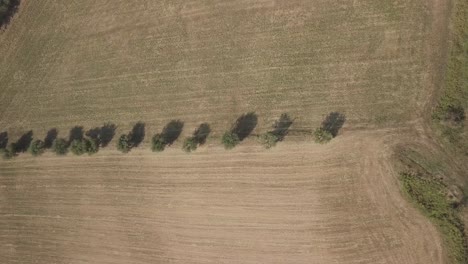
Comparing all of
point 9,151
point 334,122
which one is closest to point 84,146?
point 9,151

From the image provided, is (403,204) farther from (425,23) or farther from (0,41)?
(0,41)

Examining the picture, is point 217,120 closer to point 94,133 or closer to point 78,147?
point 94,133

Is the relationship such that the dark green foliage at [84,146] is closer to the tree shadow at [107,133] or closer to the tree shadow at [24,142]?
the tree shadow at [107,133]

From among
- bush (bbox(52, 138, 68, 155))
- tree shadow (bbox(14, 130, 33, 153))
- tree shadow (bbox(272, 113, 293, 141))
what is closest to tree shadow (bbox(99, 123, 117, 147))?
bush (bbox(52, 138, 68, 155))

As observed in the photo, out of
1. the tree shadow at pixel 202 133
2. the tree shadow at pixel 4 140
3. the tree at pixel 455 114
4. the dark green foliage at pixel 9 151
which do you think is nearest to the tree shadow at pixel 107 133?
the tree shadow at pixel 202 133

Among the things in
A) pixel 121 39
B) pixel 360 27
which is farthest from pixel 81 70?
pixel 360 27

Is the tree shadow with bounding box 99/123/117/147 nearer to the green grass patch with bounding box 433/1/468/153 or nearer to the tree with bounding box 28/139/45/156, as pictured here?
the tree with bounding box 28/139/45/156
